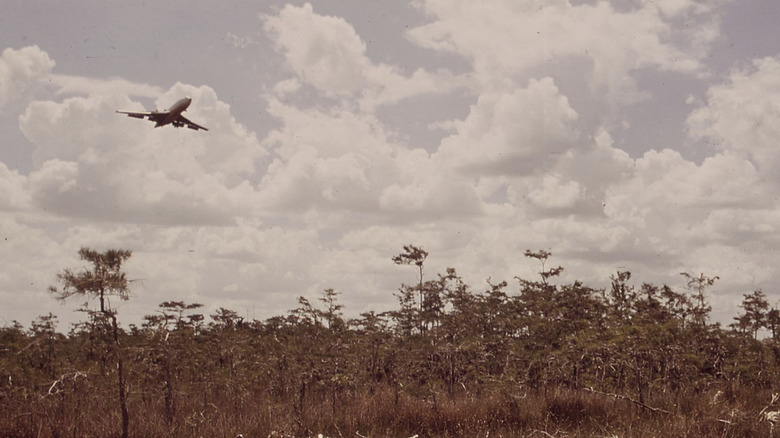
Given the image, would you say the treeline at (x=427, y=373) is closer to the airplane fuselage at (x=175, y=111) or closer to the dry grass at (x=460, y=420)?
the dry grass at (x=460, y=420)

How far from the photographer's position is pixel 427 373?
21.9 meters

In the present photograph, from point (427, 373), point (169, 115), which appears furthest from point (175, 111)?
point (427, 373)

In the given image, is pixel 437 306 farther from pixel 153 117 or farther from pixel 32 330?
pixel 32 330

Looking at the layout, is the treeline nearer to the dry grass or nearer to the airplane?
the dry grass

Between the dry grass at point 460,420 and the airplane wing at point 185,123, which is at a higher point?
the airplane wing at point 185,123

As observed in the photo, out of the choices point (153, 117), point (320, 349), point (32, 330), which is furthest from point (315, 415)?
point (32, 330)

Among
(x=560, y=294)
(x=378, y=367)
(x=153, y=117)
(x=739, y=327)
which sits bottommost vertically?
(x=378, y=367)

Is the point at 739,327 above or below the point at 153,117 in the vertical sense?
below

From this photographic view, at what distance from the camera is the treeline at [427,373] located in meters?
11.1

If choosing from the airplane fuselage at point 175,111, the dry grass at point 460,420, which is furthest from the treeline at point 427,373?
the airplane fuselage at point 175,111

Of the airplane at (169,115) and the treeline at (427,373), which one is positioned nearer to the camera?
the treeline at (427,373)

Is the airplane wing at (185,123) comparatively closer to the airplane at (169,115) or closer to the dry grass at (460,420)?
the airplane at (169,115)

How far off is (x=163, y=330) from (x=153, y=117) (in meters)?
15.9

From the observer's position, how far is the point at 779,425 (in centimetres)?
930
